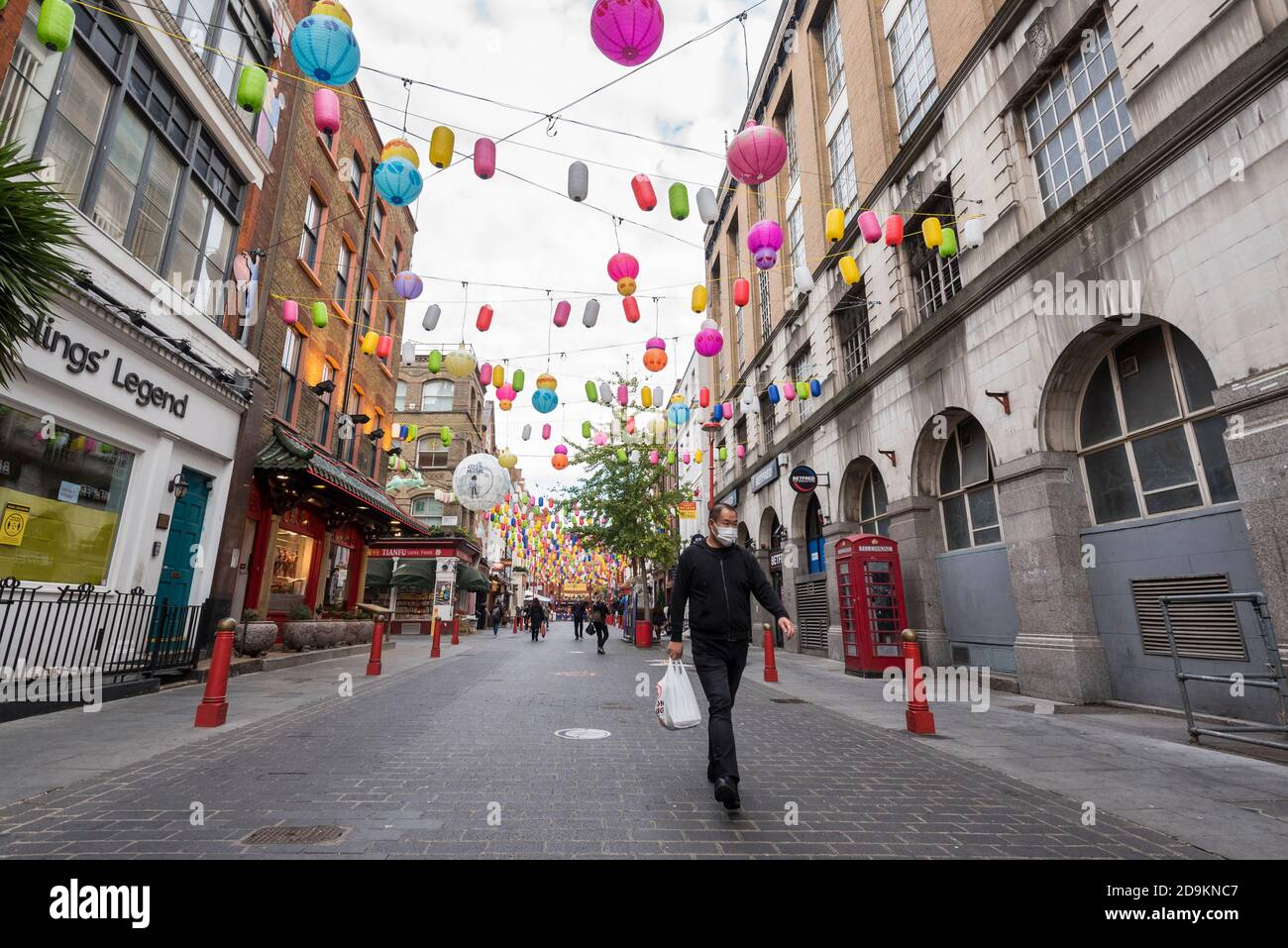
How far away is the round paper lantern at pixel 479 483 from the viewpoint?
1900cm

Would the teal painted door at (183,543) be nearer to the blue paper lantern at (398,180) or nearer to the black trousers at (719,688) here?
the blue paper lantern at (398,180)

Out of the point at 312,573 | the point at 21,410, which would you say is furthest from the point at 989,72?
the point at 312,573

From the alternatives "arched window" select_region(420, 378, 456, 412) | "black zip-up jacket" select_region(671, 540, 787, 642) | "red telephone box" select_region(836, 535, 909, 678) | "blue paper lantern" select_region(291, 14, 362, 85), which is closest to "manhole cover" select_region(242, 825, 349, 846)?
"black zip-up jacket" select_region(671, 540, 787, 642)

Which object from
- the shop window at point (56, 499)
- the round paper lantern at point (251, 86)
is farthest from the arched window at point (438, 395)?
the round paper lantern at point (251, 86)

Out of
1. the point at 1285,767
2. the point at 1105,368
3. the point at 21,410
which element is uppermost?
the point at 1105,368

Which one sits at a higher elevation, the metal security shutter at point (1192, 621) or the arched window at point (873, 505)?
the arched window at point (873, 505)

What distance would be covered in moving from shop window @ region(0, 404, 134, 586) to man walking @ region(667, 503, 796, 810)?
28.2 feet

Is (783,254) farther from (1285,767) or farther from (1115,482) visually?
(1285,767)

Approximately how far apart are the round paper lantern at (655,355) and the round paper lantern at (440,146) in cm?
636

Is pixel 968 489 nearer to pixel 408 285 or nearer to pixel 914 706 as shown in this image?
pixel 914 706

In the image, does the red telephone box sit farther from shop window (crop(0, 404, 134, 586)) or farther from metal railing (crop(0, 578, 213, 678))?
shop window (crop(0, 404, 134, 586))

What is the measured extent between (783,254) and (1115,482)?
53.1 ft

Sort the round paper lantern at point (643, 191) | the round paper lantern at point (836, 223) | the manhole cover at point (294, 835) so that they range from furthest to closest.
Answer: the round paper lantern at point (836, 223) → the round paper lantern at point (643, 191) → the manhole cover at point (294, 835)

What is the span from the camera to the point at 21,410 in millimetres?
7484
